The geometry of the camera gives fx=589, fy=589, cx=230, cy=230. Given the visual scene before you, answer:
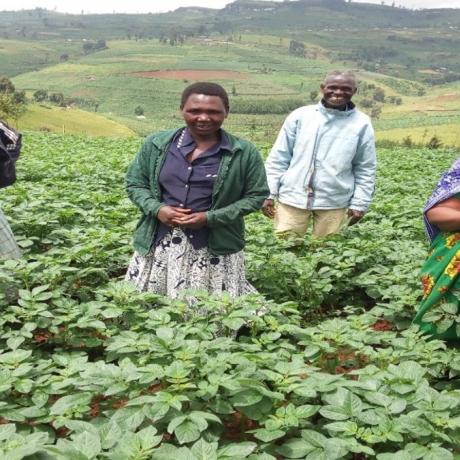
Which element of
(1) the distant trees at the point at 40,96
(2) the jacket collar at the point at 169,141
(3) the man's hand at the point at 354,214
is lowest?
(1) the distant trees at the point at 40,96

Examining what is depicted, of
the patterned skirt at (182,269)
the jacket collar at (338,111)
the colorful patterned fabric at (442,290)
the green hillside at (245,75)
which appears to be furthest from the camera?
the green hillside at (245,75)

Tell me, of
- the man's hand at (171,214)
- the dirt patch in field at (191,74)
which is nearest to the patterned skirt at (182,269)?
the man's hand at (171,214)

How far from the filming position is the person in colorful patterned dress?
3014 millimetres

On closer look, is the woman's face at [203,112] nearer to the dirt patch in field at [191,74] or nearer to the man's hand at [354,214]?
the man's hand at [354,214]

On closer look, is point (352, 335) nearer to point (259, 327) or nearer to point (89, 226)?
point (259, 327)

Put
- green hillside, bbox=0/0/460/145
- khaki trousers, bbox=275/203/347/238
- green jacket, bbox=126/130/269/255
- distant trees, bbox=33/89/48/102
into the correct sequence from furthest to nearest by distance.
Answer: green hillside, bbox=0/0/460/145
distant trees, bbox=33/89/48/102
khaki trousers, bbox=275/203/347/238
green jacket, bbox=126/130/269/255

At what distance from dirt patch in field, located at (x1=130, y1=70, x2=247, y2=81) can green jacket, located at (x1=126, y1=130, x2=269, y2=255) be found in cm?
11069

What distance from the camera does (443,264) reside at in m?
3.18

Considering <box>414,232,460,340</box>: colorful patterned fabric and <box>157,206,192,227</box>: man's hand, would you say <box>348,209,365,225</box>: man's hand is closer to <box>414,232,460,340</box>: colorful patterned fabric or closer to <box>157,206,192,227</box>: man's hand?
<box>414,232,460,340</box>: colorful patterned fabric

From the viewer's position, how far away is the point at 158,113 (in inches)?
3580

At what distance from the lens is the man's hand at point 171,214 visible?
132 inches

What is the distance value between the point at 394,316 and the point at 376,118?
83062 millimetres

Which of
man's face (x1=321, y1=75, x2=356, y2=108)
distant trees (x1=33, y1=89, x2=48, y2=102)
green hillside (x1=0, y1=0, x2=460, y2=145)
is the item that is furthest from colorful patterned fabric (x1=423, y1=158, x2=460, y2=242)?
distant trees (x1=33, y1=89, x2=48, y2=102)

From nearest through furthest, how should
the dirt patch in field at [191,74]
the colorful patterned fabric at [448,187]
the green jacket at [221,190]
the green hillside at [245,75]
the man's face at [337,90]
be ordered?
the colorful patterned fabric at [448,187]
the green jacket at [221,190]
the man's face at [337,90]
the green hillside at [245,75]
the dirt patch in field at [191,74]
